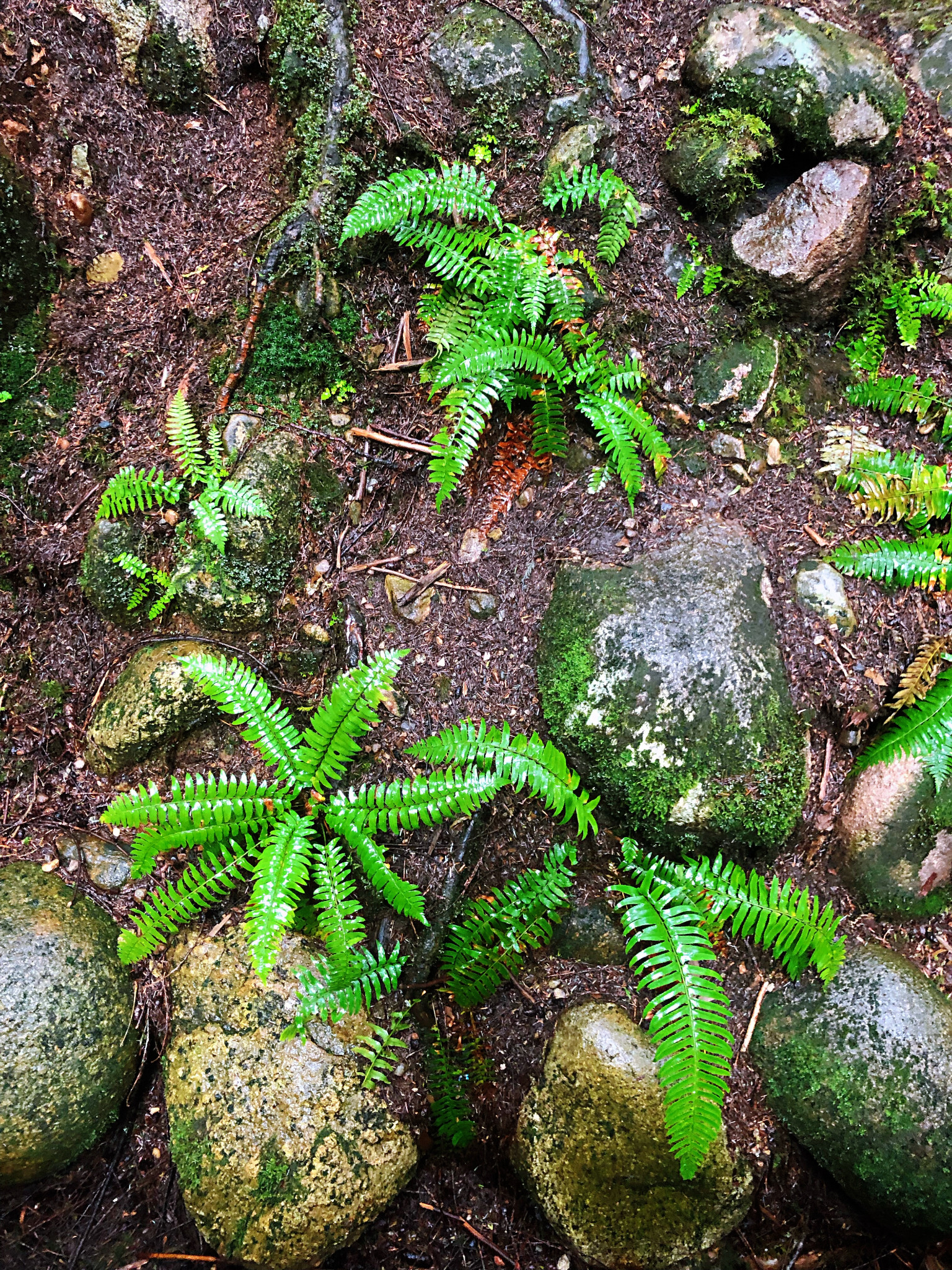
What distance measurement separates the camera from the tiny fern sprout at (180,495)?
367 centimetres

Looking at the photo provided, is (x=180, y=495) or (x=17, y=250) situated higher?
(x=17, y=250)

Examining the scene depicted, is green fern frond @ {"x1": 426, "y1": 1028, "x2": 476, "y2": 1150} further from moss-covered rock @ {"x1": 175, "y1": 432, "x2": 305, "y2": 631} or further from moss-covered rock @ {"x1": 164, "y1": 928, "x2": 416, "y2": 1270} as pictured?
moss-covered rock @ {"x1": 175, "y1": 432, "x2": 305, "y2": 631}

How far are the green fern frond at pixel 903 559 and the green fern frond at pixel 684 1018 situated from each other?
192 cm

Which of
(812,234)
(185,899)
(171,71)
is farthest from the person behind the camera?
(171,71)

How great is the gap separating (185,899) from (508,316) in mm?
3255

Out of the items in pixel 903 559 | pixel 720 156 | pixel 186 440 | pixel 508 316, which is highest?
pixel 720 156

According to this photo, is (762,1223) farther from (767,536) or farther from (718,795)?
(767,536)

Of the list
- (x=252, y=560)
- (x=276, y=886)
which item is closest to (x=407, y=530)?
(x=252, y=560)

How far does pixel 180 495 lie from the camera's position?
3.83 metres

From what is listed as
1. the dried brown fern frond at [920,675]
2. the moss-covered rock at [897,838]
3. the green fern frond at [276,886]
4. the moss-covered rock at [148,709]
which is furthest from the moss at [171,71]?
the moss-covered rock at [897,838]

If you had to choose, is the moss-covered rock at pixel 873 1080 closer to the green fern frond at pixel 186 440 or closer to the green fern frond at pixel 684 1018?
the green fern frond at pixel 684 1018

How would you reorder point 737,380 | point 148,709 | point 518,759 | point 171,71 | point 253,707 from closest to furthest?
point 518,759, point 253,707, point 148,709, point 737,380, point 171,71

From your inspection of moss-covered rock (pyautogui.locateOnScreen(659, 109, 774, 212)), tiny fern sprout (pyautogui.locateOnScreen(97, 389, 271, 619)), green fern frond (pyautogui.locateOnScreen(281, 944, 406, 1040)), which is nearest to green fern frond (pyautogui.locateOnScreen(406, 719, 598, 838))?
green fern frond (pyautogui.locateOnScreen(281, 944, 406, 1040))

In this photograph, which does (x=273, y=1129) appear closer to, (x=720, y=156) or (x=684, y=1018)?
(x=684, y=1018)
